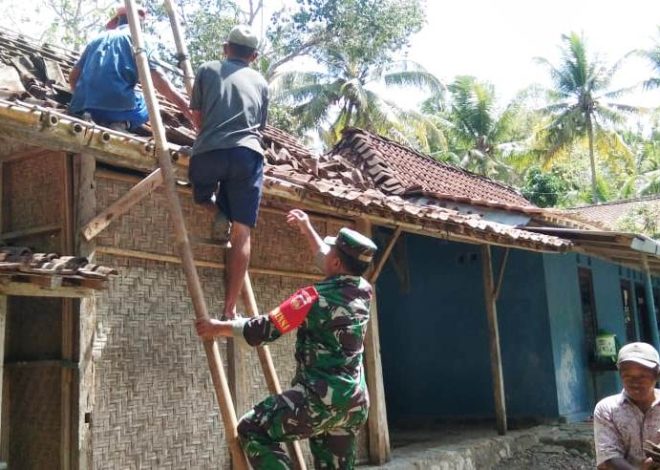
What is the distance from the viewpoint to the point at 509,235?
7297mm

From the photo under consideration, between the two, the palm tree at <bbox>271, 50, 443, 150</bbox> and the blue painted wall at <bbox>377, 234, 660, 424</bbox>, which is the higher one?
the palm tree at <bbox>271, 50, 443, 150</bbox>

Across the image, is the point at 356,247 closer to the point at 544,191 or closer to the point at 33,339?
the point at 33,339

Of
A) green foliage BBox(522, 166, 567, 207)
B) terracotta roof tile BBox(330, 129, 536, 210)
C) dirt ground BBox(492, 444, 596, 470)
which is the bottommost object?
dirt ground BBox(492, 444, 596, 470)

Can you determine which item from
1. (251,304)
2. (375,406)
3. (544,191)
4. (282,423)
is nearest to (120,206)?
(251,304)

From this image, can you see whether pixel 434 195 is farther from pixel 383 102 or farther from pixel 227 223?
pixel 383 102

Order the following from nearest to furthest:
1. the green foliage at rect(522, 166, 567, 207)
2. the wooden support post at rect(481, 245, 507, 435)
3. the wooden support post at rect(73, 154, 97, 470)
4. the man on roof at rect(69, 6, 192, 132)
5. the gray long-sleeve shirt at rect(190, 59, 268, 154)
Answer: the gray long-sleeve shirt at rect(190, 59, 268, 154) < the wooden support post at rect(73, 154, 97, 470) < the man on roof at rect(69, 6, 192, 132) < the wooden support post at rect(481, 245, 507, 435) < the green foliage at rect(522, 166, 567, 207)

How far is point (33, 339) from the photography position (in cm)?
463

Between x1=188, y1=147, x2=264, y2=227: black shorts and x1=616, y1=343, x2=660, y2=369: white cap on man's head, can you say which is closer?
x1=616, y1=343, x2=660, y2=369: white cap on man's head

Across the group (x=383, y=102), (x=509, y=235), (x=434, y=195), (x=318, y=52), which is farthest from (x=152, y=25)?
(x=509, y=235)

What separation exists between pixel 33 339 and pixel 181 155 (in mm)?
1608

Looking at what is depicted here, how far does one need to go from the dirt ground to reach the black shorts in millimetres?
5070

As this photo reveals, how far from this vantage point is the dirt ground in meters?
7.60

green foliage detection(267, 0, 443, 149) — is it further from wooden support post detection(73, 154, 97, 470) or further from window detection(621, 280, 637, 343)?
wooden support post detection(73, 154, 97, 470)

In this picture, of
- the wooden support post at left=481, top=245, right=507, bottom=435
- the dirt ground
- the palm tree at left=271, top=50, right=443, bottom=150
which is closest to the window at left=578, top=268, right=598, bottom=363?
the dirt ground
